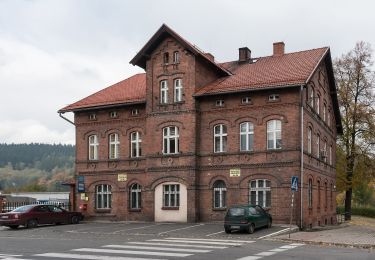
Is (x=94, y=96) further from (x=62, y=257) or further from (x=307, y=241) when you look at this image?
(x=62, y=257)

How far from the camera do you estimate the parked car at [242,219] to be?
2589cm

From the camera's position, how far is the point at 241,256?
16.8 meters

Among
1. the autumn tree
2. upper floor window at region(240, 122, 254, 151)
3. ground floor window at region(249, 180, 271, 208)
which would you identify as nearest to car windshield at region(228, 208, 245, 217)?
ground floor window at region(249, 180, 271, 208)

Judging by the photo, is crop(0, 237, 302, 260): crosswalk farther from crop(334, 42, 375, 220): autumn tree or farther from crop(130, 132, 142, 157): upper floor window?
crop(334, 42, 375, 220): autumn tree

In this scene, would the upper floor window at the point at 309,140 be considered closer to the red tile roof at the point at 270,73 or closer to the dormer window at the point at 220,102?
the red tile roof at the point at 270,73

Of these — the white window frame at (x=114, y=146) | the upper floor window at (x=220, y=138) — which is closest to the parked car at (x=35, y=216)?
the white window frame at (x=114, y=146)

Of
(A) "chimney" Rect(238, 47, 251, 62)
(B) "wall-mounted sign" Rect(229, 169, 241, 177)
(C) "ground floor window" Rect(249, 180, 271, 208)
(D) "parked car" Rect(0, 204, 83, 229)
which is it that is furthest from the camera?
(A) "chimney" Rect(238, 47, 251, 62)

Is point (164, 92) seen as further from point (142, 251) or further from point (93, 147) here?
point (142, 251)

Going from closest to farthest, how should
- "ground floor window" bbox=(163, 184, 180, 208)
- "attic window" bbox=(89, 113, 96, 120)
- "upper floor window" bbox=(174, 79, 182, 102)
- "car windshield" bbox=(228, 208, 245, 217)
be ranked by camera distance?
"car windshield" bbox=(228, 208, 245, 217), "ground floor window" bbox=(163, 184, 180, 208), "upper floor window" bbox=(174, 79, 182, 102), "attic window" bbox=(89, 113, 96, 120)

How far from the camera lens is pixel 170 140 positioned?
34.2 m

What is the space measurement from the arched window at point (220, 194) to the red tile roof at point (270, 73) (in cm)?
544

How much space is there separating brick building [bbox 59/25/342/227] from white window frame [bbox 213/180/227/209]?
0.21 feet

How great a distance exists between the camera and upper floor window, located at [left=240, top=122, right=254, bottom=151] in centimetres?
3240

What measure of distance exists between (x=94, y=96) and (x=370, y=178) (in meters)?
24.9
